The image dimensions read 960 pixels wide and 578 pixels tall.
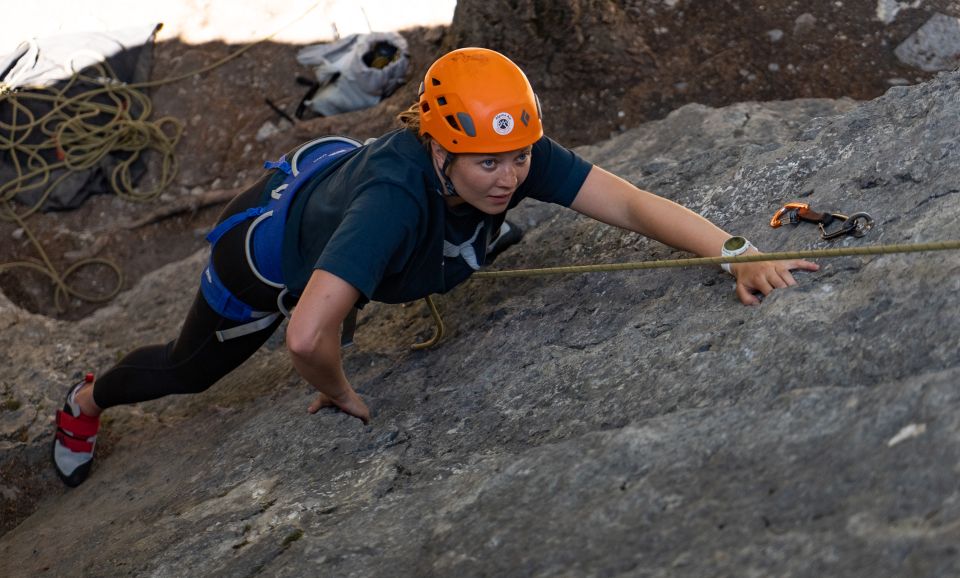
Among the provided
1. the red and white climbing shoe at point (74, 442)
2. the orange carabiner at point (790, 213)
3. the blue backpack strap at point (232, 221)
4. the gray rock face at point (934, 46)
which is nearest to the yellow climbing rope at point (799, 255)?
the orange carabiner at point (790, 213)

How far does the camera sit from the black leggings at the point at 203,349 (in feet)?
10.9

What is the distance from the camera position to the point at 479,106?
8.84ft

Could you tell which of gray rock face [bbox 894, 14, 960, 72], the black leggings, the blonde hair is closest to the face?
the blonde hair

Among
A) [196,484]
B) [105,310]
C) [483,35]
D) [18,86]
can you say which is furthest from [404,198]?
[18,86]

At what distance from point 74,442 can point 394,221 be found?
7.02 feet

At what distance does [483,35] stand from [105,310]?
2822mm

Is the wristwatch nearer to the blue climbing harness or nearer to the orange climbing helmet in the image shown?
the orange climbing helmet

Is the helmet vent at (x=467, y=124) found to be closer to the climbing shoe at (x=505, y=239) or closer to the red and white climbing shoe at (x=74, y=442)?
the climbing shoe at (x=505, y=239)

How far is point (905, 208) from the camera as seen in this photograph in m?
2.82

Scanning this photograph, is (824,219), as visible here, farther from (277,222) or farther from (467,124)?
(277,222)

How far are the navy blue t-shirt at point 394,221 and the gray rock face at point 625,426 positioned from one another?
0.38 metres

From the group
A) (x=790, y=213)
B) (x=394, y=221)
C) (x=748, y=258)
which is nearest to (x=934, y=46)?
Result: (x=790, y=213)

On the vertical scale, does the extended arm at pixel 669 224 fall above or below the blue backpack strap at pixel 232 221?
below

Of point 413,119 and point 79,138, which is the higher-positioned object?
point 79,138
